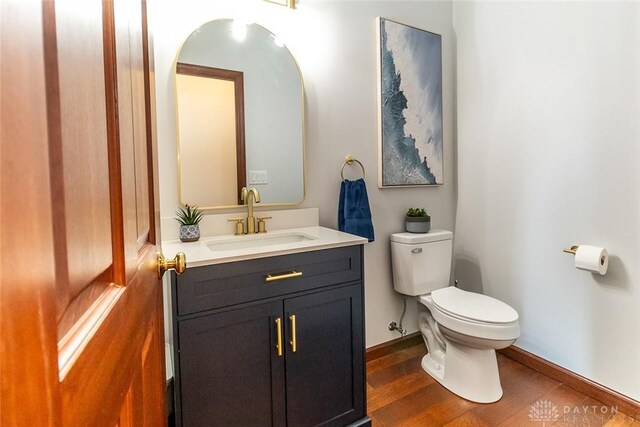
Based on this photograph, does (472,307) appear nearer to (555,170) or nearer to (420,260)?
(420,260)

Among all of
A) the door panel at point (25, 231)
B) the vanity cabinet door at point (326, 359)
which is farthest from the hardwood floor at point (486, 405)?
the door panel at point (25, 231)

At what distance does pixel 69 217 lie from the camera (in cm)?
31

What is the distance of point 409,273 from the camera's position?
200cm

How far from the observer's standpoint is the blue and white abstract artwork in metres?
2.04

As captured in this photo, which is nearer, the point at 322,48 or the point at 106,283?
the point at 106,283

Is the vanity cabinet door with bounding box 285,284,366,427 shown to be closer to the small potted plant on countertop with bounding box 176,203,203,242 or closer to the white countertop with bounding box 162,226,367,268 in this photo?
the white countertop with bounding box 162,226,367,268

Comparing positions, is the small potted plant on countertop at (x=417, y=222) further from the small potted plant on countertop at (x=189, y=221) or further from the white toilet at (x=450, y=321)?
the small potted plant on countertop at (x=189, y=221)

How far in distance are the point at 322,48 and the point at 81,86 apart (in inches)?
66.9

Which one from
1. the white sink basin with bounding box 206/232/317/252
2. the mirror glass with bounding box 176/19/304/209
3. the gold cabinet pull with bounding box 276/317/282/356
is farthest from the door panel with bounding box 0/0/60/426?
the mirror glass with bounding box 176/19/304/209

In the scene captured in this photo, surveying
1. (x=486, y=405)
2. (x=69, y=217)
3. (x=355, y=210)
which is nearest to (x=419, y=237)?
(x=355, y=210)

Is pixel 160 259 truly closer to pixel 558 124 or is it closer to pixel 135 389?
pixel 135 389

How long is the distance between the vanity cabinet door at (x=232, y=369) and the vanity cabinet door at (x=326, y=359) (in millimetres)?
65

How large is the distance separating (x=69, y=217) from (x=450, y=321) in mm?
1763

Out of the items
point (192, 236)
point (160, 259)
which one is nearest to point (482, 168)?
point (192, 236)
